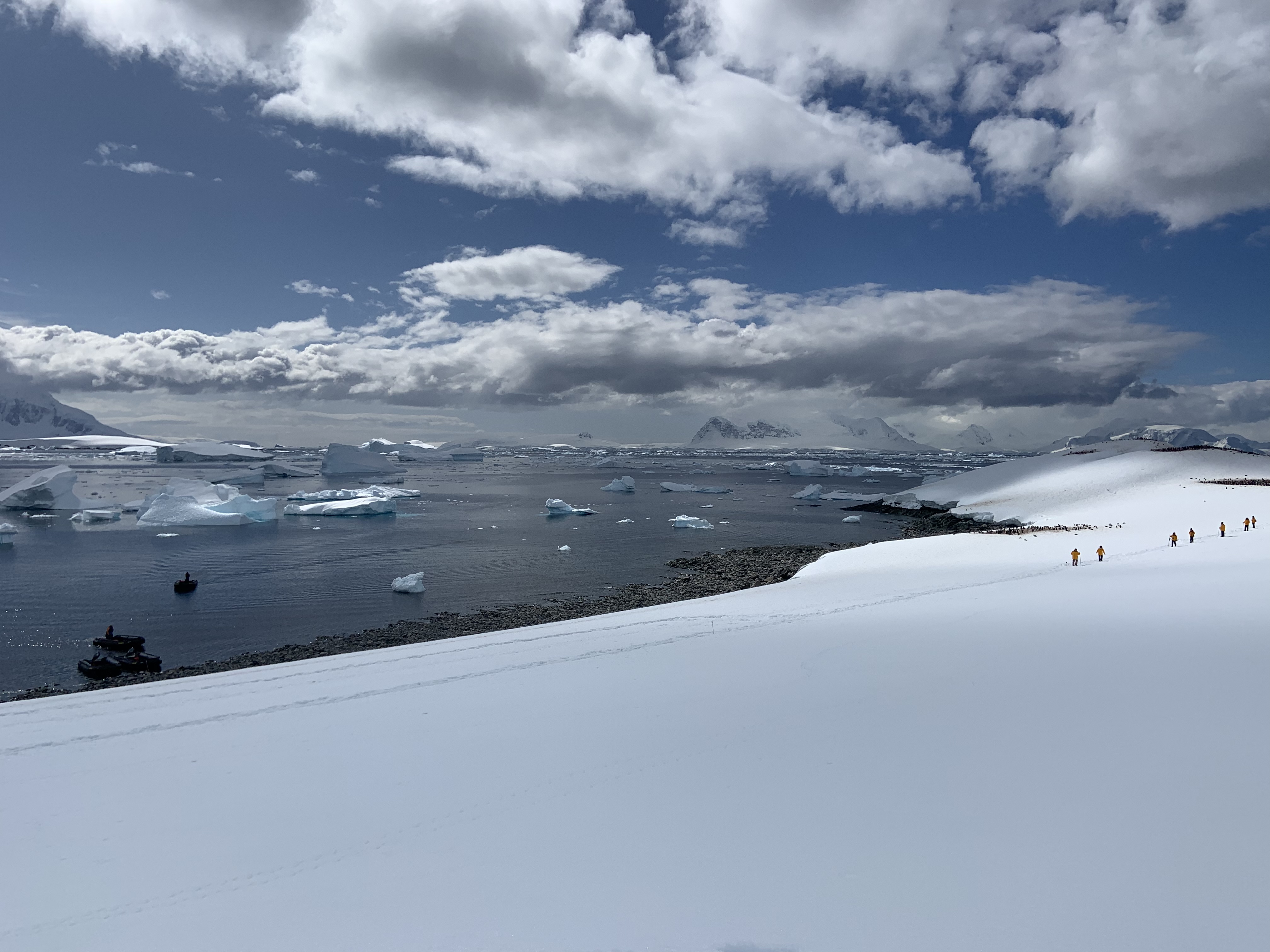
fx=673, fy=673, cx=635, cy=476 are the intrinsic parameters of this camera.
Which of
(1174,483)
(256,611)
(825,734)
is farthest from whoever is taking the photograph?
(1174,483)

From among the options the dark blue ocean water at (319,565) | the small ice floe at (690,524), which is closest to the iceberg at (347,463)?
the dark blue ocean water at (319,565)

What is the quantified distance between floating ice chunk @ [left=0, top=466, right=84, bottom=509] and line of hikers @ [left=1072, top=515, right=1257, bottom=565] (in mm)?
55742

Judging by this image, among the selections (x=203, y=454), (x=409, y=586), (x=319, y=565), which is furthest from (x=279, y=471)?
(x=409, y=586)

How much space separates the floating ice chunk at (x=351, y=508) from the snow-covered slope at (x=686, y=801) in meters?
35.6

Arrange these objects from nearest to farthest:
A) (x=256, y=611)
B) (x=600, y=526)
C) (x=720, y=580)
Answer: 1. (x=256, y=611)
2. (x=720, y=580)
3. (x=600, y=526)

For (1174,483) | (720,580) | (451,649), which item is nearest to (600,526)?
(720,580)

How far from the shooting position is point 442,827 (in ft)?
16.8

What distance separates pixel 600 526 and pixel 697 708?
35.3 meters

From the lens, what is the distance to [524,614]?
792 inches

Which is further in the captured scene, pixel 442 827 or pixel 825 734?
pixel 825 734

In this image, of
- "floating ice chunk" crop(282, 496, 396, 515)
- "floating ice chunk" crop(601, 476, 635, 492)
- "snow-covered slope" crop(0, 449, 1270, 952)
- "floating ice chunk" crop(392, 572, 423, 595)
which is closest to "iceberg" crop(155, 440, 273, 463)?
"floating ice chunk" crop(601, 476, 635, 492)

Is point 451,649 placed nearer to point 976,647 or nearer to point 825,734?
point 825,734

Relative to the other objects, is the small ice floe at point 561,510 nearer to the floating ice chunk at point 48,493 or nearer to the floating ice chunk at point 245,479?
the floating ice chunk at point 48,493

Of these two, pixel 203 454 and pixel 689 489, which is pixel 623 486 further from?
pixel 203 454
